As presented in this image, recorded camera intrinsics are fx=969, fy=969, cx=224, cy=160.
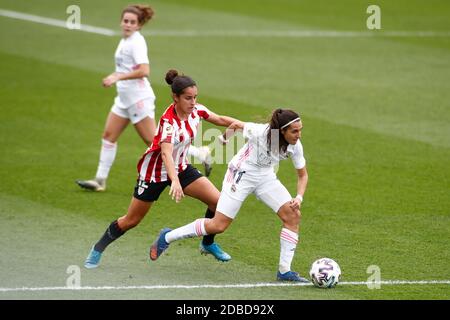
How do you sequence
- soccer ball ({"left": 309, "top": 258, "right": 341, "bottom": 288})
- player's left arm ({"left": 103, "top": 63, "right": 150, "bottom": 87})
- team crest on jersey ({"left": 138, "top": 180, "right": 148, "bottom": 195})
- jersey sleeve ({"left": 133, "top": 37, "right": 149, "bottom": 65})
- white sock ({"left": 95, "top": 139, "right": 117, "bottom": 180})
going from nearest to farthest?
soccer ball ({"left": 309, "top": 258, "right": 341, "bottom": 288})
team crest on jersey ({"left": 138, "top": 180, "right": 148, "bottom": 195})
player's left arm ({"left": 103, "top": 63, "right": 150, "bottom": 87})
jersey sleeve ({"left": 133, "top": 37, "right": 149, "bottom": 65})
white sock ({"left": 95, "top": 139, "right": 117, "bottom": 180})

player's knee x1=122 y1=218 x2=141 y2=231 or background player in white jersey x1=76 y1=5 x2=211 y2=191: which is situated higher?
background player in white jersey x1=76 y1=5 x2=211 y2=191

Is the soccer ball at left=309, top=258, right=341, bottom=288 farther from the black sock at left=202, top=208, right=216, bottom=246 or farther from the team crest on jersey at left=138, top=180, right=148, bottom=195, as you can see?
the team crest on jersey at left=138, top=180, right=148, bottom=195

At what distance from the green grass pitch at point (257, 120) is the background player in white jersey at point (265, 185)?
257mm

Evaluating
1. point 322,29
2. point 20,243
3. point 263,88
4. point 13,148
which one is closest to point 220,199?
point 20,243

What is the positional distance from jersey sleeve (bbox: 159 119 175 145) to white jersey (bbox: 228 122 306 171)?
768 millimetres

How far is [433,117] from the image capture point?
18.0 meters

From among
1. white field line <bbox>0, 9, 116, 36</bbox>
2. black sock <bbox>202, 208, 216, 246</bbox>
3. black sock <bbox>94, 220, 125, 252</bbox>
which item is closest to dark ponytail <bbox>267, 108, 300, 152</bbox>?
black sock <bbox>202, 208, 216, 246</bbox>

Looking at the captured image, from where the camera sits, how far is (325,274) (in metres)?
9.79

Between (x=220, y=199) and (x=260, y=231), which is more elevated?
(x=220, y=199)

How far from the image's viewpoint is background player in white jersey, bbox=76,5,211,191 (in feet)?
45.7

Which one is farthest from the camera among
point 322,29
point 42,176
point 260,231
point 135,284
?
point 322,29
